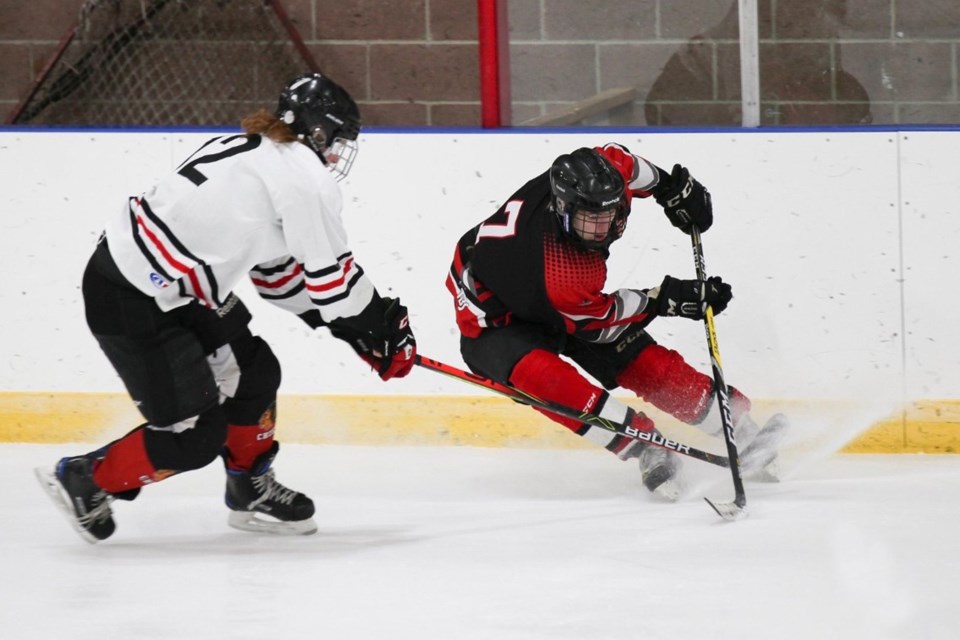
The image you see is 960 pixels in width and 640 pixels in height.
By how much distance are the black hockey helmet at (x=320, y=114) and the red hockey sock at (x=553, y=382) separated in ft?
2.42

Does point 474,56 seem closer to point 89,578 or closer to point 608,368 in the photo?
point 608,368

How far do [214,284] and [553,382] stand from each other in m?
0.85

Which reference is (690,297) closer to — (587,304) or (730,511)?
(587,304)

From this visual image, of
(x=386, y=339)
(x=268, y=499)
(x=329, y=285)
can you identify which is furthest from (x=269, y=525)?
(x=329, y=285)

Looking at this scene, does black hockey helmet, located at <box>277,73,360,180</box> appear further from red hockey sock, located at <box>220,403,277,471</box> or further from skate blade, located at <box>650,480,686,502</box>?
skate blade, located at <box>650,480,686,502</box>

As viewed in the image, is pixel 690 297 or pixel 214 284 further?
pixel 690 297

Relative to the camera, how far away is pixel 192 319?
2.69m

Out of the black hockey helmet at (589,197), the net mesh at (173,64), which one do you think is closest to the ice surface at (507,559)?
the black hockey helmet at (589,197)

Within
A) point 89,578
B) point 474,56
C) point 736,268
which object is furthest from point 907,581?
point 474,56

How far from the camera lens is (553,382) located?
9.93 feet

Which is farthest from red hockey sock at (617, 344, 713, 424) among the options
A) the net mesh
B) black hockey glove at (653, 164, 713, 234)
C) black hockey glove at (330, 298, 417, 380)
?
the net mesh

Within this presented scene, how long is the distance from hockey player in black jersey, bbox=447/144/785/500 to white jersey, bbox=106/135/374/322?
0.53m

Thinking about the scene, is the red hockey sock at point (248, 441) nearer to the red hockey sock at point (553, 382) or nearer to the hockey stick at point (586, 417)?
the hockey stick at point (586, 417)

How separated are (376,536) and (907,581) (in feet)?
3.72
